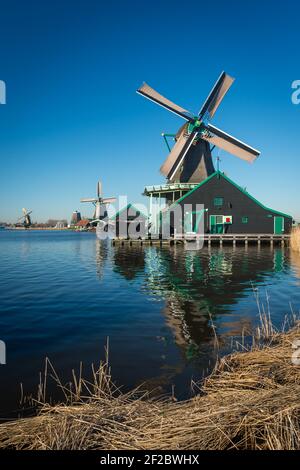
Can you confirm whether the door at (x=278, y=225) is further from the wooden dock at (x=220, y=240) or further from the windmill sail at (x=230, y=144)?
the windmill sail at (x=230, y=144)

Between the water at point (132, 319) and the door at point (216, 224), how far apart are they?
56.8 feet

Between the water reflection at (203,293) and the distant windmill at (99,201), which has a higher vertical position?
the distant windmill at (99,201)

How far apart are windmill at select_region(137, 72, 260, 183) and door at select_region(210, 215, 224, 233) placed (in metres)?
6.09

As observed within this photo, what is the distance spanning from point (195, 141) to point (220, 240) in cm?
1334

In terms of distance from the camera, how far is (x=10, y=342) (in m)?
6.93

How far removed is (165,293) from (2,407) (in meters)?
7.89

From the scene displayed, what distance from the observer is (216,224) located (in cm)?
3391

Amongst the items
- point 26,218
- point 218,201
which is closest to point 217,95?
point 218,201

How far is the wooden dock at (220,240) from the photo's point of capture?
104 ft

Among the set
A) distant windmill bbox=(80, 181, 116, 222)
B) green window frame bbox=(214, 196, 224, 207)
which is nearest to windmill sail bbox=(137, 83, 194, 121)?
green window frame bbox=(214, 196, 224, 207)

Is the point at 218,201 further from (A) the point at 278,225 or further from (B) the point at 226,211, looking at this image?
(A) the point at 278,225

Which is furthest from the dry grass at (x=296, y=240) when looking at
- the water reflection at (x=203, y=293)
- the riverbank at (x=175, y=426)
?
the riverbank at (x=175, y=426)
